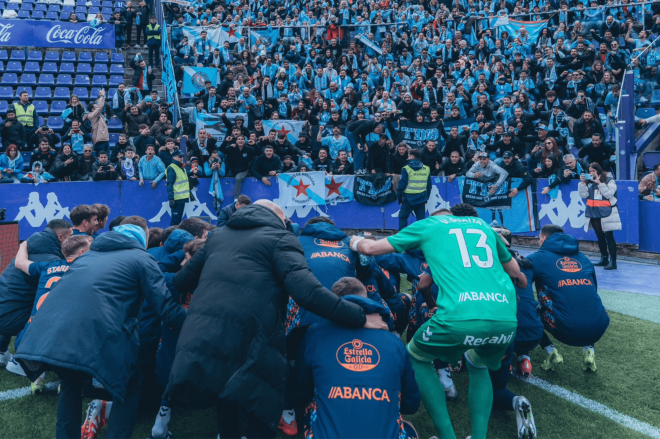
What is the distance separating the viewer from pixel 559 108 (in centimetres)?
1386

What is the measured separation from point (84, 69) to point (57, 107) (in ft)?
7.39

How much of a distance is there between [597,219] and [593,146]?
2.98 m

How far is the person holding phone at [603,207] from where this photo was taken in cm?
984

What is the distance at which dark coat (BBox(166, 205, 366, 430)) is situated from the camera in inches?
122

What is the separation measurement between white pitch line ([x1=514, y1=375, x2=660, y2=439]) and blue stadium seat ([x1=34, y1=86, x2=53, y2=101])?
55.8ft

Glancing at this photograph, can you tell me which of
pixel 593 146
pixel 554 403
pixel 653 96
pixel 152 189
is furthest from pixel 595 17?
pixel 554 403

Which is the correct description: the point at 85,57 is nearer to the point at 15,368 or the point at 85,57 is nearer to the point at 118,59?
the point at 118,59

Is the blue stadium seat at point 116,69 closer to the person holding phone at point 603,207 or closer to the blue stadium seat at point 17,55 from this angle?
the blue stadium seat at point 17,55

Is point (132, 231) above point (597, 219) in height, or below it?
above

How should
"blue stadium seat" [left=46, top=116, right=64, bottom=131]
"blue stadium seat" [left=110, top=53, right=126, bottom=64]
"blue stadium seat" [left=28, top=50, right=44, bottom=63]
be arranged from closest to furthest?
"blue stadium seat" [left=46, top=116, right=64, bottom=131]
"blue stadium seat" [left=28, top=50, right=44, bottom=63]
"blue stadium seat" [left=110, top=53, right=126, bottom=64]

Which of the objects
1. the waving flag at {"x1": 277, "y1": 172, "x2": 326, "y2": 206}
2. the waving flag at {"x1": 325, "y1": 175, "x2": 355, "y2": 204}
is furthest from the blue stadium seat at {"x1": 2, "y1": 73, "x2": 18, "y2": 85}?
the waving flag at {"x1": 325, "y1": 175, "x2": 355, "y2": 204}

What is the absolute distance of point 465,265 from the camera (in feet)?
12.0

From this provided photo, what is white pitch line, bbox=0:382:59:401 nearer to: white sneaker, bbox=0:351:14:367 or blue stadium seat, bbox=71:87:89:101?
white sneaker, bbox=0:351:14:367

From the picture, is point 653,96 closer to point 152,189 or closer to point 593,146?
point 593,146
